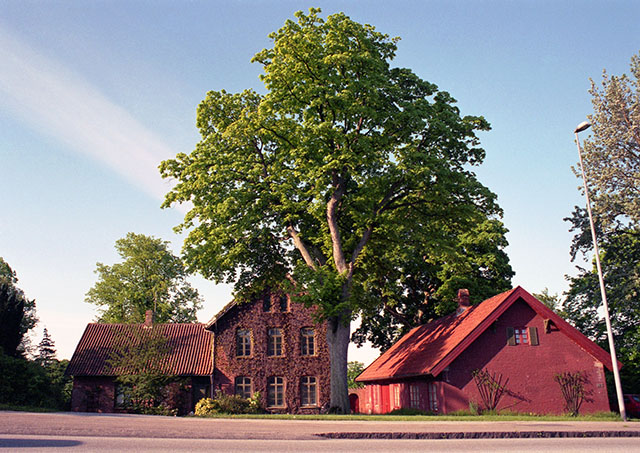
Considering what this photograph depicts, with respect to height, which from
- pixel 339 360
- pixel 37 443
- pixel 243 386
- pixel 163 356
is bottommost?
pixel 37 443

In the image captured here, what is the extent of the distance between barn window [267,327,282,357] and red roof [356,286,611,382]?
891 cm

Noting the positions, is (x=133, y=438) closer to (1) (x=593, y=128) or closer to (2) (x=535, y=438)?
(2) (x=535, y=438)

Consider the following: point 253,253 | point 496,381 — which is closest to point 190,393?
point 253,253

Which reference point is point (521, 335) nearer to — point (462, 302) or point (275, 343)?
point (462, 302)

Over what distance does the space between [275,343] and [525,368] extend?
19.5 meters

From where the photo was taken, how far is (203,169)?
27672 mm

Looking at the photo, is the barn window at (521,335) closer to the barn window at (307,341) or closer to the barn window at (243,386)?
the barn window at (307,341)

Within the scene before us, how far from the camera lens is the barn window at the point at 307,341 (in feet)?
140

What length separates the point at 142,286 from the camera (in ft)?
193

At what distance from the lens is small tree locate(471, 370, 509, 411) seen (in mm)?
27609

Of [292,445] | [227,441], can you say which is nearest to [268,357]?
[227,441]

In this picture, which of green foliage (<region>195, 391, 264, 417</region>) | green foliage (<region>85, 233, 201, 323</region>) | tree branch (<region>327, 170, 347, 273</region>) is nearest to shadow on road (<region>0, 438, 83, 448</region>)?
tree branch (<region>327, 170, 347, 273</region>)

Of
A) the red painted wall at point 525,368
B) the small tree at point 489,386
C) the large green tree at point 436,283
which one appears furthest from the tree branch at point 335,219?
the large green tree at point 436,283

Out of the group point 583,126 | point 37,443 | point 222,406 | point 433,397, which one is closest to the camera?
point 37,443
